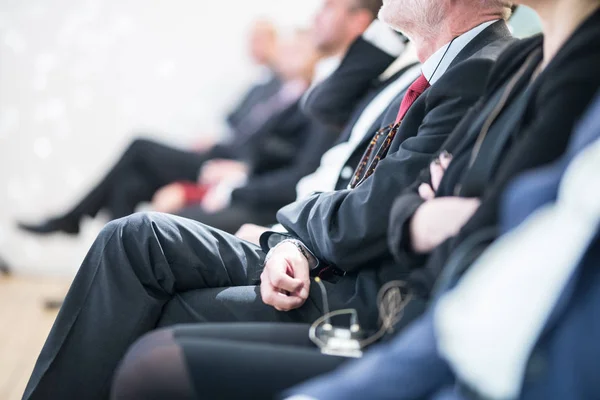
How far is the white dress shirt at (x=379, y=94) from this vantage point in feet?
4.29

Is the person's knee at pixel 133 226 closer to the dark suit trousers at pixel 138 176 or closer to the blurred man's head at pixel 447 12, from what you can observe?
the blurred man's head at pixel 447 12

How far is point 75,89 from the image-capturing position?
12.1 feet

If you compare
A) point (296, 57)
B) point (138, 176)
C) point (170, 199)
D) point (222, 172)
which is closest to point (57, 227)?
point (138, 176)

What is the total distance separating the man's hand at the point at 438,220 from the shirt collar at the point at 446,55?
1.25 feet

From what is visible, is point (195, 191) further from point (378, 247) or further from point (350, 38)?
point (378, 247)

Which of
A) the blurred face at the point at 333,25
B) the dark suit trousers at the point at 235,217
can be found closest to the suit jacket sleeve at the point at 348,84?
the blurred face at the point at 333,25

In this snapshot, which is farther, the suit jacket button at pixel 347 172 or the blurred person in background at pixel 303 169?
the blurred person in background at pixel 303 169

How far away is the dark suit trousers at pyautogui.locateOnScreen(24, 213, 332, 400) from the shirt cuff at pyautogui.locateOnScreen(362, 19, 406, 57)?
0.94 meters

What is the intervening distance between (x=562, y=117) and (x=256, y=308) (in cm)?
65

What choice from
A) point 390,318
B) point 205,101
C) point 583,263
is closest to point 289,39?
point 205,101

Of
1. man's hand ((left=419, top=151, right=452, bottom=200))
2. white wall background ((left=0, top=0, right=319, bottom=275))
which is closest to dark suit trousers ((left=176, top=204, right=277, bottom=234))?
white wall background ((left=0, top=0, right=319, bottom=275))

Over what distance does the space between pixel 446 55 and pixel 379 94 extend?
657mm

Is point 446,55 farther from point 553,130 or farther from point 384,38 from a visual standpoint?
point 384,38

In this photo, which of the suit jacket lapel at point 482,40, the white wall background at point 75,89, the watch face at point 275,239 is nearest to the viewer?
the suit jacket lapel at point 482,40
